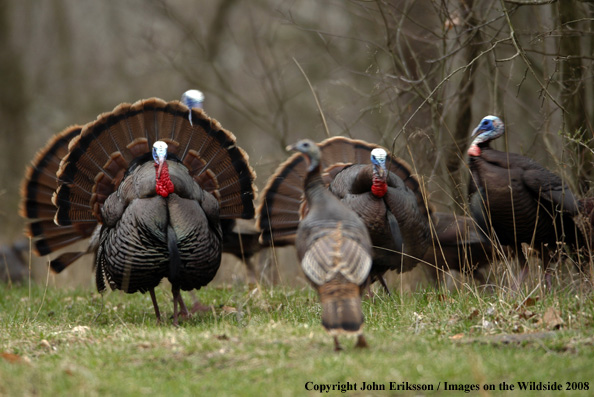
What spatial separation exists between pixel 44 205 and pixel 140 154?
114cm

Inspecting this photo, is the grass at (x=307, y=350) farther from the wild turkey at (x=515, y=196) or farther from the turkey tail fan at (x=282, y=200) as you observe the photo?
the turkey tail fan at (x=282, y=200)

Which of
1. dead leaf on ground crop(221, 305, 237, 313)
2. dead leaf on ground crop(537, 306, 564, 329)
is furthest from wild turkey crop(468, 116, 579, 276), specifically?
dead leaf on ground crop(221, 305, 237, 313)

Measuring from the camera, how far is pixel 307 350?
407 centimetres

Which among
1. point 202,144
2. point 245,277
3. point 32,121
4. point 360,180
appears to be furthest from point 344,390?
point 32,121

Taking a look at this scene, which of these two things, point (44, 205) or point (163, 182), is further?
point (44, 205)

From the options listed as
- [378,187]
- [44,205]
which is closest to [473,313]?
[378,187]

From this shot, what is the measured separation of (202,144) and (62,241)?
1645mm

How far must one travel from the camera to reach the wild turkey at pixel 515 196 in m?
5.91

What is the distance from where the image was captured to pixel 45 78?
59.2 ft

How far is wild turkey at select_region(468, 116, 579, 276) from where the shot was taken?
5.91 m

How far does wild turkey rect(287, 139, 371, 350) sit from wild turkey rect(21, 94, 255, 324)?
1584 mm

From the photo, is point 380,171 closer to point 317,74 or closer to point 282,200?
point 282,200

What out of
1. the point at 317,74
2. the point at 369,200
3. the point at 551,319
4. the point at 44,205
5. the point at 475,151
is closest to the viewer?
the point at 551,319

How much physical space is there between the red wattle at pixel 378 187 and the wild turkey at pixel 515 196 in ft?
2.52
